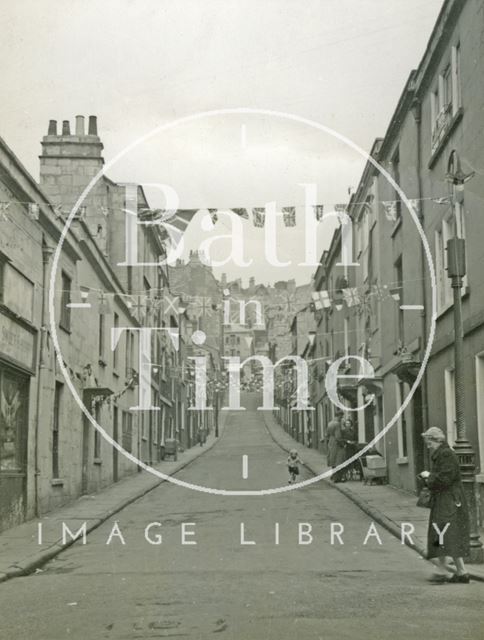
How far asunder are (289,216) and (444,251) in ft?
10.0

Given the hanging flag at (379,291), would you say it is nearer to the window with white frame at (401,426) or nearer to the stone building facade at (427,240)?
the stone building facade at (427,240)

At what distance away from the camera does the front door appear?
14.9 meters

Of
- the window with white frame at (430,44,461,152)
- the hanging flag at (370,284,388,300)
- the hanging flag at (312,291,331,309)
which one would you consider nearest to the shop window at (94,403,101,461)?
the hanging flag at (312,291,331,309)

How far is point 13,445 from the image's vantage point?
1562cm

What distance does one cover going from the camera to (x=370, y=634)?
6.65 metres

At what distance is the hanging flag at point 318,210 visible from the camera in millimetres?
16814

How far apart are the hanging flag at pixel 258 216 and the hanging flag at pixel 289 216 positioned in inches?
15.8

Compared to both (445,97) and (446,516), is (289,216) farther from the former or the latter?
(446,516)

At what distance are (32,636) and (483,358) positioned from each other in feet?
29.6

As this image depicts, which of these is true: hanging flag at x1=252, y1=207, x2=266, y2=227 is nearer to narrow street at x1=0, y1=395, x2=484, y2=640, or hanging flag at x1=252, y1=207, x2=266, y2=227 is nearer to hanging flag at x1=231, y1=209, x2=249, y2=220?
hanging flag at x1=231, y1=209, x2=249, y2=220

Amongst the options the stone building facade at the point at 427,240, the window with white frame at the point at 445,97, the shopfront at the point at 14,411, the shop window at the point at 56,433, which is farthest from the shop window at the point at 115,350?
the window with white frame at the point at 445,97

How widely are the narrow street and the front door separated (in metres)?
1.57

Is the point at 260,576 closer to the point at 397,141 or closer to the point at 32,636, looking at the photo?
the point at 32,636

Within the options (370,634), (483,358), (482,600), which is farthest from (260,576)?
(483,358)
